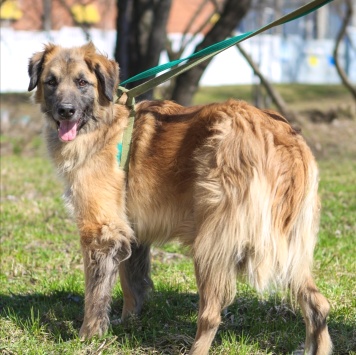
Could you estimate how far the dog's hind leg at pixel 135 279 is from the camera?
4844 mm

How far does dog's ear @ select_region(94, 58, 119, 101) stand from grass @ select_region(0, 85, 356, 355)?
943mm

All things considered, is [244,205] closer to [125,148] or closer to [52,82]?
[125,148]

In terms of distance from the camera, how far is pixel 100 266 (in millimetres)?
4375

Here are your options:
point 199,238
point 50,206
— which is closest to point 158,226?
point 199,238

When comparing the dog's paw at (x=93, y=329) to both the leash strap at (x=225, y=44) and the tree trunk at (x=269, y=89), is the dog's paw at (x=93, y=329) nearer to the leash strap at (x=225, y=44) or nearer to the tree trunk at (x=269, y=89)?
the leash strap at (x=225, y=44)

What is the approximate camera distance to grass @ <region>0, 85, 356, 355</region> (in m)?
4.23

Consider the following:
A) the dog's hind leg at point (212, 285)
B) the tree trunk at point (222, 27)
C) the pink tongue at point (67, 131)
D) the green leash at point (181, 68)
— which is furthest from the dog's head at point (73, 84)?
the tree trunk at point (222, 27)

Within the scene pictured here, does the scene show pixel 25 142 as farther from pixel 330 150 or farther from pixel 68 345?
pixel 68 345

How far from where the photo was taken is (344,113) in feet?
56.6

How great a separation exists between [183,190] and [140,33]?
21.4 ft

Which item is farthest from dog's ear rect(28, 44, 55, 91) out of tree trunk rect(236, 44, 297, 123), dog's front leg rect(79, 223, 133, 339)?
tree trunk rect(236, 44, 297, 123)

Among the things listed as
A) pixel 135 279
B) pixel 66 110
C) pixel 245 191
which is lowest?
pixel 135 279

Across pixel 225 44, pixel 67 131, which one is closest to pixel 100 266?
pixel 67 131

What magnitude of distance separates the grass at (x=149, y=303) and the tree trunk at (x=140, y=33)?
3.54 metres
